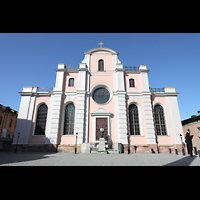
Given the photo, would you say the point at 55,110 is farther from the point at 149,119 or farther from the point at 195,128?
the point at 195,128

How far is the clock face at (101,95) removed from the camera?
2004cm

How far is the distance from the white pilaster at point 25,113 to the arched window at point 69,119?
5347mm

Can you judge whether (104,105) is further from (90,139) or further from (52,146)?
(52,146)

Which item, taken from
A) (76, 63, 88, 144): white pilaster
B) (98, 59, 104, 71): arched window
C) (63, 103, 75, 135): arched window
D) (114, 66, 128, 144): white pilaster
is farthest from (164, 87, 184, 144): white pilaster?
(63, 103, 75, 135): arched window

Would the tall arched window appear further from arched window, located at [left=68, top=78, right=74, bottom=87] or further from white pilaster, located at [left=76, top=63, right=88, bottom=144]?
arched window, located at [left=68, top=78, right=74, bottom=87]

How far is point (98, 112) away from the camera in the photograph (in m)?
18.5

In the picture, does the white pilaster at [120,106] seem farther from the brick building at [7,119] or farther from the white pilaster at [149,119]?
the brick building at [7,119]

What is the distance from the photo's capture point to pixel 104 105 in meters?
19.4

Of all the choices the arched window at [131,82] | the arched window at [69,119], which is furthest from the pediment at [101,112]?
the arched window at [131,82]

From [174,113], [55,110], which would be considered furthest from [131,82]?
[55,110]

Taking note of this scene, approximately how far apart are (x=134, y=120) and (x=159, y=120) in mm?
4024
